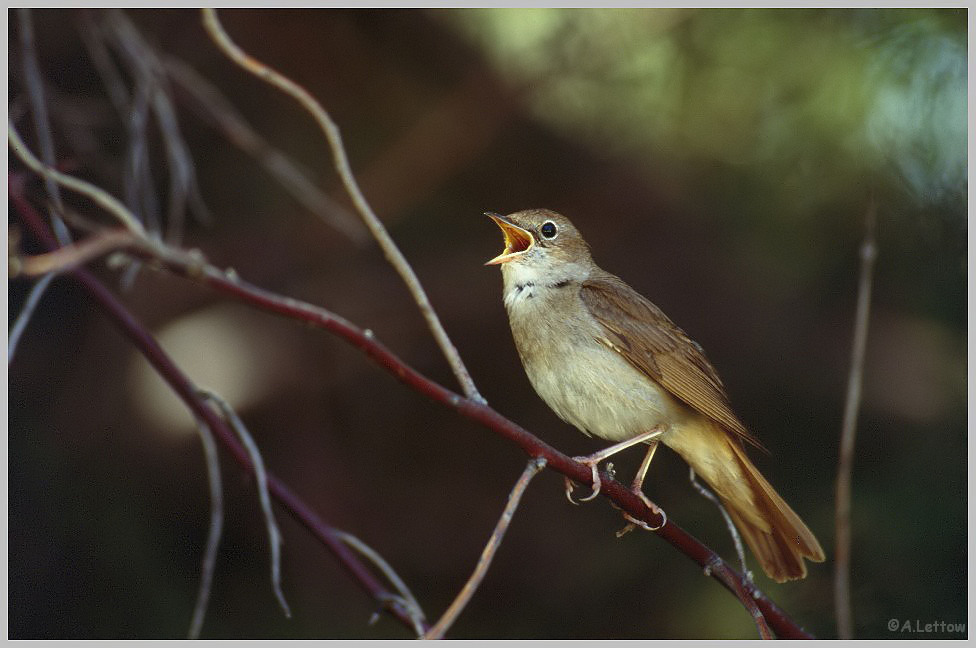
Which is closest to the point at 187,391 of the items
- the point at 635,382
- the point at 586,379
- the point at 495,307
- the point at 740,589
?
the point at 586,379

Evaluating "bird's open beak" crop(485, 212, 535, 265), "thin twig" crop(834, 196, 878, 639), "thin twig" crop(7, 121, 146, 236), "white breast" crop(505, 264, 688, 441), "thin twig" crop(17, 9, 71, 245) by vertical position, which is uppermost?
"thin twig" crop(17, 9, 71, 245)

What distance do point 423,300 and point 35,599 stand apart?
4.81 feet

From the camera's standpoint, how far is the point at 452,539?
12.4ft

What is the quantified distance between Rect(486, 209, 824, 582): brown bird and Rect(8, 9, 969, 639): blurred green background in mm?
326

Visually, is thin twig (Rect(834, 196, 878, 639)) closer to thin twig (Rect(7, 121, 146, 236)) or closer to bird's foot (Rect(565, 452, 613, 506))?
bird's foot (Rect(565, 452, 613, 506))

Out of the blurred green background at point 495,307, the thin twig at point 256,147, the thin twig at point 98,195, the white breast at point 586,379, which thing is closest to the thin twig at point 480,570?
the thin twig at point 98,195

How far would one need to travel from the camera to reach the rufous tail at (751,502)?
8.13 ft

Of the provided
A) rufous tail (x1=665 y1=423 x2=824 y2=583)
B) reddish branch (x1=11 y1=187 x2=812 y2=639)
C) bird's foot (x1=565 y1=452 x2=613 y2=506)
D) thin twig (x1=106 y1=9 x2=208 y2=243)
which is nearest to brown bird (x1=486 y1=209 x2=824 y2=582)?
rufous tail (x1=665 y1=423 x2=824 y2=583)

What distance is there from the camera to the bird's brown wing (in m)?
2.59

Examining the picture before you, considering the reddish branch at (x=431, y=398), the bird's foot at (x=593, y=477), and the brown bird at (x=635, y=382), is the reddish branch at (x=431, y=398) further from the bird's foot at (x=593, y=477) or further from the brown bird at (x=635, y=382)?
the brown bird at (x=635, y=382)

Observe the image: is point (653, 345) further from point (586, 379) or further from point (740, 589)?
point (740, 589)

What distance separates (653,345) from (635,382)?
116 millimetres

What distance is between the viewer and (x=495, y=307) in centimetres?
375

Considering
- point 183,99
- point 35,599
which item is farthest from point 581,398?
point 183,99
